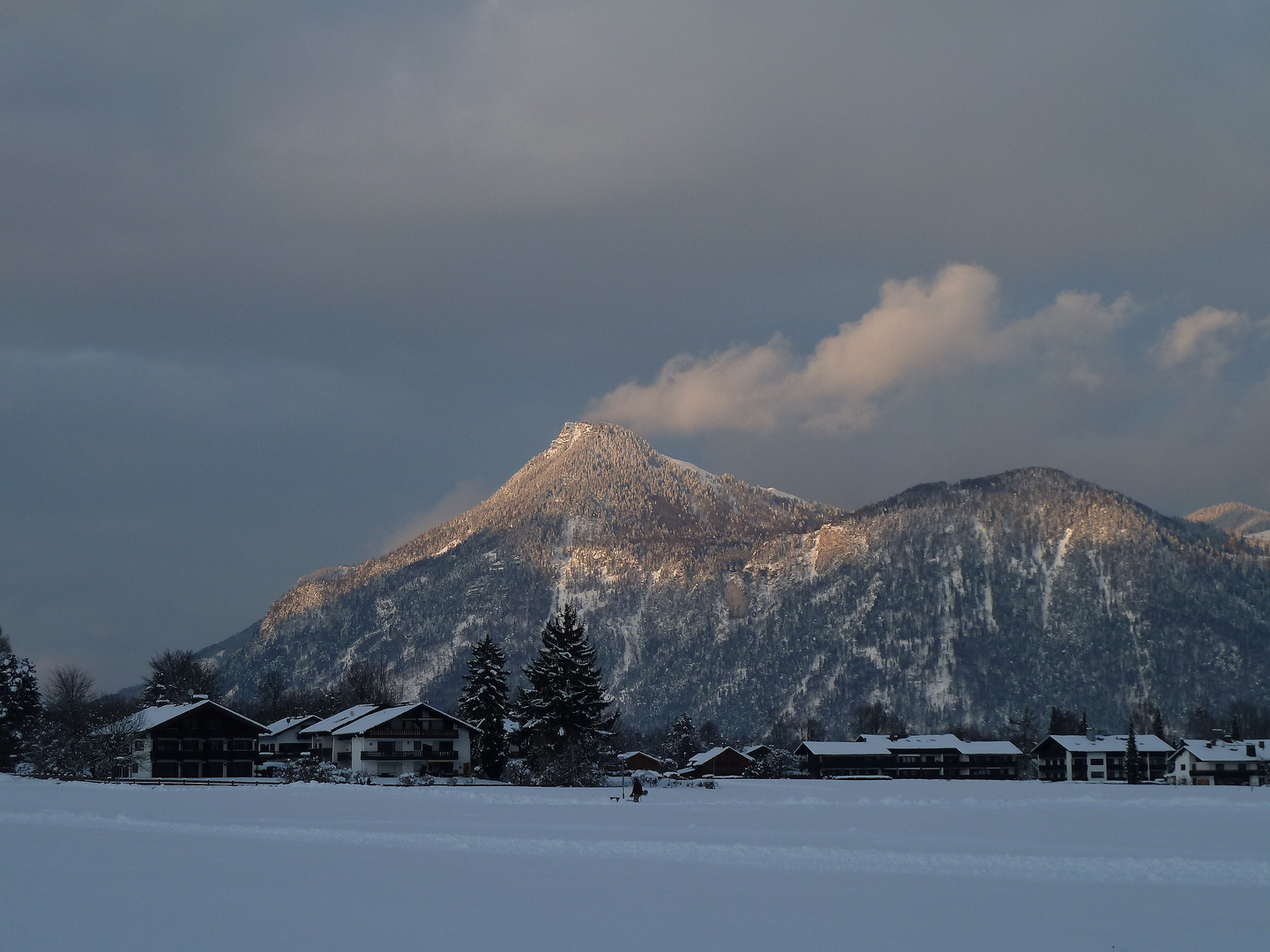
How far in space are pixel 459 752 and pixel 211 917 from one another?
88.1 m

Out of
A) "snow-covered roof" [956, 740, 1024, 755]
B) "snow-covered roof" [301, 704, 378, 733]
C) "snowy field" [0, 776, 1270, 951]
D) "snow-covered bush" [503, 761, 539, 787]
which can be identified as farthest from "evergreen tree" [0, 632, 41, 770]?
"snow-covered roof" [956, 740, 1024, 755]

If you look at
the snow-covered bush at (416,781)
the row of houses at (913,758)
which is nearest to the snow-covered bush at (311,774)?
the snow-covered bush at (416,781)

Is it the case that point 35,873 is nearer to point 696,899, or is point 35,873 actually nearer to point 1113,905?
point 696,899

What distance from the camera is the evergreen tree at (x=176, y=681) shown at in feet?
486

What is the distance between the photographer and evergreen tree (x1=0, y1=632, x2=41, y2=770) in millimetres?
101875

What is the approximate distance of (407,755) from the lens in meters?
108

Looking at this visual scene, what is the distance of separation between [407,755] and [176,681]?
59642 mm

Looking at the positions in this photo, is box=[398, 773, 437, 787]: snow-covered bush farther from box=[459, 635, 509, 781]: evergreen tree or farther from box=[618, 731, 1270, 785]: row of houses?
box=[618, 731, 1270, 785]: row of houses

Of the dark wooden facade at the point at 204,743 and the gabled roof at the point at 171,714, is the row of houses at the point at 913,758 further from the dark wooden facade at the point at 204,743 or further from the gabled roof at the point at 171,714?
the gabled roof at the point at 171,714

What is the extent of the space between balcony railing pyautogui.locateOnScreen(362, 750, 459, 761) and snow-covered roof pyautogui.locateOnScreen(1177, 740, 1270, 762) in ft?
312

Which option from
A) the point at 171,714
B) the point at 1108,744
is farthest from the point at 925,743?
the point at 171,714

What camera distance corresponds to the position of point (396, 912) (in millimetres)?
24234

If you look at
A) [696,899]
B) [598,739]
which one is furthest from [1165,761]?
[696,899]

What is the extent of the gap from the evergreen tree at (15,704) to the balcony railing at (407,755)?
2912 cm
